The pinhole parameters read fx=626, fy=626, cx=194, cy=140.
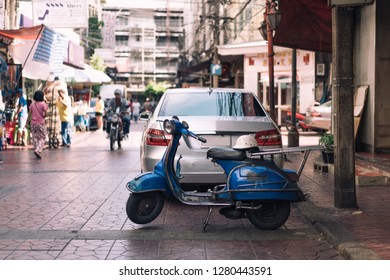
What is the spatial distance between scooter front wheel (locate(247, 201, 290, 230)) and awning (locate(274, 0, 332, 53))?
865cm

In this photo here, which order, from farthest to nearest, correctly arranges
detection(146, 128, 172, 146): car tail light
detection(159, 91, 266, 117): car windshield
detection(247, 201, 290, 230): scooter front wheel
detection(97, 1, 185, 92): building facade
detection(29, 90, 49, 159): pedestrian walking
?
detection(97, 1, 185, 92): building facade
detection(29, 90, 49, 159): pedestrian walking
detection(159, 91, 266, 117): car windshield
detection(146, 128, 172, 146): car tail light
detection(247, 201, 290, 230): scooter front wheel

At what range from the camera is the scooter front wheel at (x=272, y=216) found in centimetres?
681

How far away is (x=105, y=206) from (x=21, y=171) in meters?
4.68

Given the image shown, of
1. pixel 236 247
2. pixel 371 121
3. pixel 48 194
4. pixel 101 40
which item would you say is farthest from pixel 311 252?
pixel 101 40

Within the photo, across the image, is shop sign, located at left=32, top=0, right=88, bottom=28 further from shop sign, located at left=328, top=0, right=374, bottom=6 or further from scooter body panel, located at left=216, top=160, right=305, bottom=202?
scooter body panel, located at left=216, top=160, right=305, bottom=202

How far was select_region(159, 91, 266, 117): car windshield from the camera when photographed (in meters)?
8.84

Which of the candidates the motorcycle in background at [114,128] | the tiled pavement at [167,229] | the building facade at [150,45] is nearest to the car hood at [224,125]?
the tiled pavement at [167,229]

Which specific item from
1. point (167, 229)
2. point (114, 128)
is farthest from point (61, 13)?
point (167, 229)

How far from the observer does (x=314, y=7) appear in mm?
14617

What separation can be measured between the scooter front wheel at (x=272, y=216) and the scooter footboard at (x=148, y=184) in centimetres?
100

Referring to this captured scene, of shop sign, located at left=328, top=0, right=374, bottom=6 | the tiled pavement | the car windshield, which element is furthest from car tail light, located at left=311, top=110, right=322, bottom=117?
shop sign, located at left=328, top=0, right=374, bottom=6

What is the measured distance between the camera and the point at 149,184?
6859mm

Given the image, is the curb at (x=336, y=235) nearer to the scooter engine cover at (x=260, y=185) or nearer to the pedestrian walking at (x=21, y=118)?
the scooter engine cover at (x=260, y=185)

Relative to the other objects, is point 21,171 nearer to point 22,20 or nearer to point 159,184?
point 159,184
